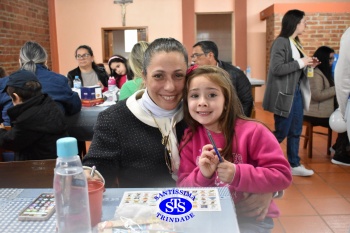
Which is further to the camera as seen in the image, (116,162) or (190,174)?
(116,162)

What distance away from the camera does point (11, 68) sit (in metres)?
6.23

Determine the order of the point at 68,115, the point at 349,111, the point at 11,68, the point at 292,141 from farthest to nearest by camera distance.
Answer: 1. the point at 11,68
2. the point at 292,141
3. the point at 68,115
4. the point at 349,111

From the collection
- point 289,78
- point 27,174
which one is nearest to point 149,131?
point 27,174

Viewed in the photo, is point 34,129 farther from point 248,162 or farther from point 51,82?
point 248,162

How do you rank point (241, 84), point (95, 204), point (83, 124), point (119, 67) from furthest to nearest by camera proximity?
point (119, 67) < point (241, 84) < point (83, 124) < point (95, 204)

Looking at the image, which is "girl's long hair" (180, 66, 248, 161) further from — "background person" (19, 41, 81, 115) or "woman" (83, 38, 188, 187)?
"background person" (19, 41, 81, 115)

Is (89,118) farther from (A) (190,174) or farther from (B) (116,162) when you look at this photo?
(A) (190,174)

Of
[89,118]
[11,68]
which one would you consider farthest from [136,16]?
[89,118]

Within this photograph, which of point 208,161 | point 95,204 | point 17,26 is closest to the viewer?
point 95,204

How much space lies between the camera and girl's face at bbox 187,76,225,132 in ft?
4.31

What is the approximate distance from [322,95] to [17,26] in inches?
214

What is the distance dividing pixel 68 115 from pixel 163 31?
18.8ft

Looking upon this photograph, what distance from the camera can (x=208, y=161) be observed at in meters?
1.10

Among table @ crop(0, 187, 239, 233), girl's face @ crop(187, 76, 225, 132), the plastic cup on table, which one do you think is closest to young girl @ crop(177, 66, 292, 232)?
girl's face @ crop(187, 76, 225, 132)
